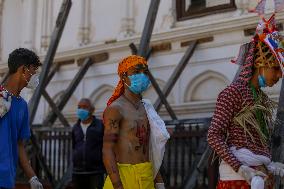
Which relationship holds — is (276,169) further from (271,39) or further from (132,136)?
(132,136)

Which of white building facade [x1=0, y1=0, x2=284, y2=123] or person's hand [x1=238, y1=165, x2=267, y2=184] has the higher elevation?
white building facade [x1=0, y1=0, x2=284, y2=123]

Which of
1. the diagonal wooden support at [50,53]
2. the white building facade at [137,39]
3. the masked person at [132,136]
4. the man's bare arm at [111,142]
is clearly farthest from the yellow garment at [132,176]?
the diagonal wooden support at [50,53]

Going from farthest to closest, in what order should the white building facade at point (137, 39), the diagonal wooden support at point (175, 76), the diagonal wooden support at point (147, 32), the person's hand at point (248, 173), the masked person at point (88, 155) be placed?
the diagonal wooden support at point (175, 76)
the white building facade at point (137, 39)
the diagonal wooden support at point (147, 32)
the masked person at point (88, 155)
the person's hand at point (248, 173)

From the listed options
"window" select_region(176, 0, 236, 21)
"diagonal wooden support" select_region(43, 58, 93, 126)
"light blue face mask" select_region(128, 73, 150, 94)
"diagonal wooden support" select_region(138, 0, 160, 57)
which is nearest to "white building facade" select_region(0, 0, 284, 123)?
"window" select_region(176, 0, 236, 21)

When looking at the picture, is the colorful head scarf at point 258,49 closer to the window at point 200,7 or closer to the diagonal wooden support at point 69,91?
the window at point 200,7

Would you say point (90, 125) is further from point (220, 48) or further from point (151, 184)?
point (151, 184)

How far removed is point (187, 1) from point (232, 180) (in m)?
6.90

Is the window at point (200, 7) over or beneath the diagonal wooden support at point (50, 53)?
over

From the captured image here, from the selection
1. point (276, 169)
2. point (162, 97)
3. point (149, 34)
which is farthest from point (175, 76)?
point (276, 169)

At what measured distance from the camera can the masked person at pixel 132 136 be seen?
4246 millimetres

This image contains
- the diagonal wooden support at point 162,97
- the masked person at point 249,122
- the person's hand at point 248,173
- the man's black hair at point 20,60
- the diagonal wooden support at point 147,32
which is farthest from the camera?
the diagonal wooden support at point 162,97

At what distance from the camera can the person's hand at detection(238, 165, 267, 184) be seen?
3723mm

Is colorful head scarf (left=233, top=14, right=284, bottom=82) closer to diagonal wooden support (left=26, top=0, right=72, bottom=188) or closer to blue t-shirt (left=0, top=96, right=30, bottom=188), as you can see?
blue t-shirt (left=0, top=96, right=30, bottom=188)

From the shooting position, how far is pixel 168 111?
948 cm
